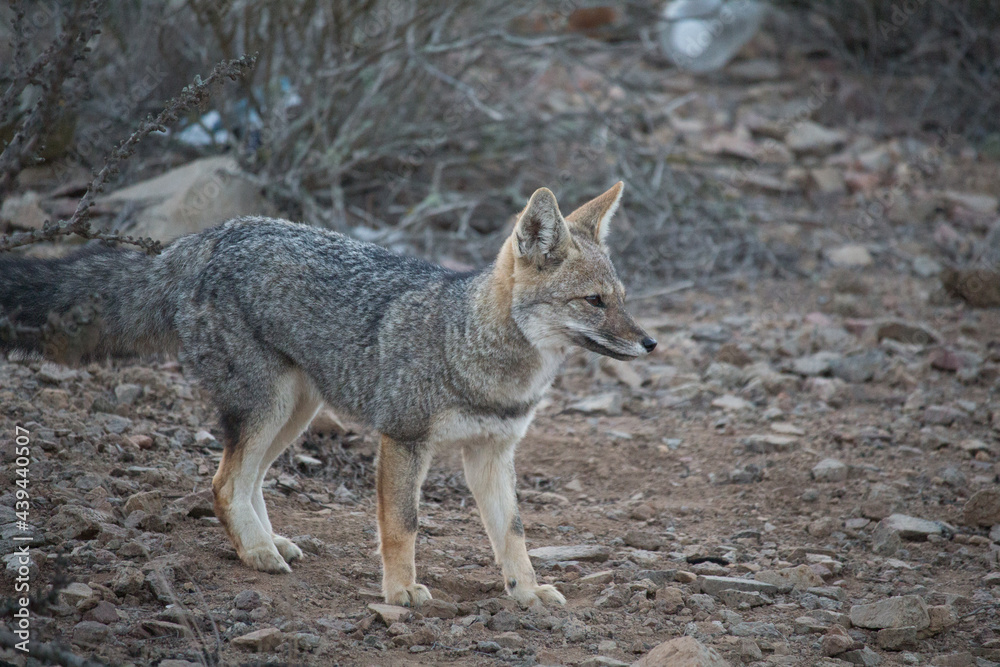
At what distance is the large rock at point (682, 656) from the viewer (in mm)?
3432

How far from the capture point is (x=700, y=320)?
920cm

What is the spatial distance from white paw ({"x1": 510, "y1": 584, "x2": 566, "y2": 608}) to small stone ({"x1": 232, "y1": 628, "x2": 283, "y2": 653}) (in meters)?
1.25

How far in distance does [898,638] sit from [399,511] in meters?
2.32

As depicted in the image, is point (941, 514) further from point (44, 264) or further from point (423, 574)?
point (44, 264)

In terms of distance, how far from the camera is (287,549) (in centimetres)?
→ 464

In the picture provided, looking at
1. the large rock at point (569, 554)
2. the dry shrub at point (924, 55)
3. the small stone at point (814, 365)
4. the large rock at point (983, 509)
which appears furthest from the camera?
the dry shrub at point (924, 55)

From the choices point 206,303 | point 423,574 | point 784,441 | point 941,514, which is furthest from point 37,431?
point 941,514

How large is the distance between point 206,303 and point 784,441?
407 centimetres

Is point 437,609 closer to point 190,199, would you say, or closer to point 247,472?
point 247,472

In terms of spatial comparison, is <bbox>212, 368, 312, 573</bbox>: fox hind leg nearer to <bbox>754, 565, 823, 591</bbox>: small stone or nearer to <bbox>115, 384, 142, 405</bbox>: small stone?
<bbox>115, 384, 142, 405</bbox>: small stone

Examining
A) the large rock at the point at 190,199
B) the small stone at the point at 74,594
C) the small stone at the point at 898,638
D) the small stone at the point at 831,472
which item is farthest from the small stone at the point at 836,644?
the large rock at the point at 190,199

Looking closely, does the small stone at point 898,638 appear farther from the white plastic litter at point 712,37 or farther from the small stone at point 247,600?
the white plastic litter at point 712,37

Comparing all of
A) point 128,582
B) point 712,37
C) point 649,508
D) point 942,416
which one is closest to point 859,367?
point 942,416

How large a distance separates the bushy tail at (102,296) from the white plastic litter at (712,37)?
33.2ft
